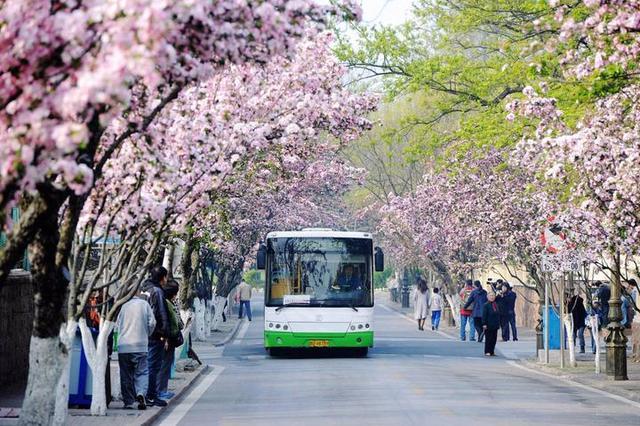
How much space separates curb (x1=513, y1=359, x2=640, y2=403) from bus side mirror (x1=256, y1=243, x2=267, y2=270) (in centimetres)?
609

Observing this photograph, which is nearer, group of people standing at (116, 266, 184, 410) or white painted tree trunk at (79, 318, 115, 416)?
white painted tree trunk at (79, 318, 115, 416)

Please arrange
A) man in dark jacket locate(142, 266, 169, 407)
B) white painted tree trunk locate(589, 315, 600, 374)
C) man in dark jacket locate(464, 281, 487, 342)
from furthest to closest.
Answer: man in dark jacket locate(464, 281, 487, 342), white painted tree trunk locate(589, 315, 600, 374), man in dark jacket locate(142, 266, 169, 407)

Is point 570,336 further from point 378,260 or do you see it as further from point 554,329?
point 554,329

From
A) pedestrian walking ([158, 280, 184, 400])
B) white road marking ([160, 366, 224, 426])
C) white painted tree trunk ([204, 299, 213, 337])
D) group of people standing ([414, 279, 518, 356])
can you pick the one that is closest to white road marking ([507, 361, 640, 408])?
group of people standing ([414, 279, 518, 356])

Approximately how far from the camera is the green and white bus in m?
31.0

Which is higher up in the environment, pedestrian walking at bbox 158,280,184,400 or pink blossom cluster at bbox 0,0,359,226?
pink blossom cluster at bbox 0,0,359,226

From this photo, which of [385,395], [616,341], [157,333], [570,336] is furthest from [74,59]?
[570,336]

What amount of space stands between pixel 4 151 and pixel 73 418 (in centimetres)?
978

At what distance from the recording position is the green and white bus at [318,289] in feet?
102

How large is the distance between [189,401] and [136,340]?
2600mm

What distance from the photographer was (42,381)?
456 inches

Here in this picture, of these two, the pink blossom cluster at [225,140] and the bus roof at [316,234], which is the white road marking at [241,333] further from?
the pink blossom cluster at [225,140]

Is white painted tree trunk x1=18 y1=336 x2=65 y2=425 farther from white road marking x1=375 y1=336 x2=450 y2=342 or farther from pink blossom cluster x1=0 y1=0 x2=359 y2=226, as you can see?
white road marking x1=375 y1=336 x2=450 y2=342

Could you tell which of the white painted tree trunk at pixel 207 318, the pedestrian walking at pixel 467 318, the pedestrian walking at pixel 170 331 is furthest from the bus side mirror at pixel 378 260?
the white painted tree trunk at pixel 207 318
